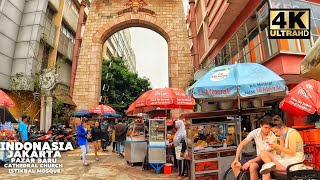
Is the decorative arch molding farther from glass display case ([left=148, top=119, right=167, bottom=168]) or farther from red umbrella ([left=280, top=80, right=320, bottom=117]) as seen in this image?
red umbrella ([left=280, top=80, right=320, bottom=117])

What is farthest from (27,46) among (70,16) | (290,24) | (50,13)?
(290,24)

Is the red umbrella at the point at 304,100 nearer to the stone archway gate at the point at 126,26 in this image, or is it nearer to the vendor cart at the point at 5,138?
the vendor cart at the point at 5,138

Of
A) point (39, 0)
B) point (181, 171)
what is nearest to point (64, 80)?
point (39, 0)

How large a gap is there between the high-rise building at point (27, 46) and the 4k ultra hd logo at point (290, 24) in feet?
46.6

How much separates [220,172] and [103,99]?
26.6 m

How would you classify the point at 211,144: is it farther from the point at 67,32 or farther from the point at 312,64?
the point at 67,32

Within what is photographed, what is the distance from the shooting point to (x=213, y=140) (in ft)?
20.5

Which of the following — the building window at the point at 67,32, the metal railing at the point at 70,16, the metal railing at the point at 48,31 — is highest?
the metal railing at the point at 70,16

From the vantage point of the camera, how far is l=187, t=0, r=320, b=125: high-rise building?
9461 millimetres

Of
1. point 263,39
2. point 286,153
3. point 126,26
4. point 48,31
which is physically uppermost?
point 126,26

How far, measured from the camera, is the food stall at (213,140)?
5.90 meters

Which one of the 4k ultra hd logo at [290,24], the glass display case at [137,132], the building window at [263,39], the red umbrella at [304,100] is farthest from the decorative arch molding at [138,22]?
the 4k ultra hd logo at [290,24]

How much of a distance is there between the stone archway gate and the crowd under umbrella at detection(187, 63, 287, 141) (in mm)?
16348

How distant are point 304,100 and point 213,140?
2.68 m
